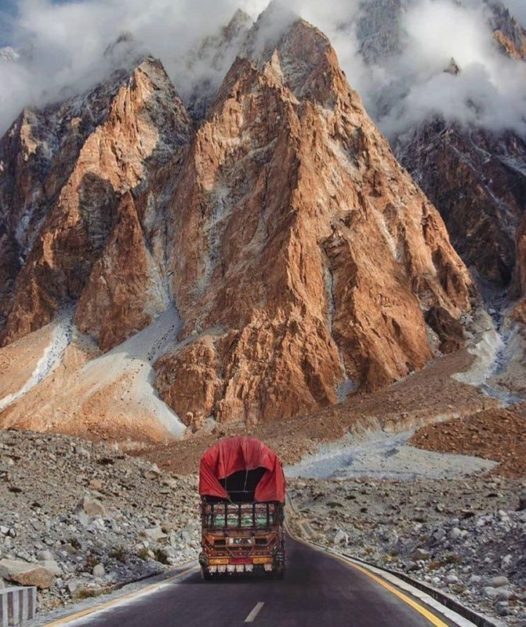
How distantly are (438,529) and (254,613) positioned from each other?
11619 millimetres

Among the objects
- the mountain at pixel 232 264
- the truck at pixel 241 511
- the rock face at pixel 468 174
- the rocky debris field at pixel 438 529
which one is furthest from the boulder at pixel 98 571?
the rock face at pixel 468 174

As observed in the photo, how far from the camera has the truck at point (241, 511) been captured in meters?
19.8

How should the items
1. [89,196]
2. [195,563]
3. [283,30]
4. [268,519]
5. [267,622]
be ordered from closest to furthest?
Result: [267,622] < [268,519] < [195,563] < [89,196] < [283,30]

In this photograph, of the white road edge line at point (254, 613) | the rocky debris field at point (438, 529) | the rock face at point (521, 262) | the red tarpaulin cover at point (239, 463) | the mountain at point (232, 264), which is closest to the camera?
the white road edge line at point (254, 613)

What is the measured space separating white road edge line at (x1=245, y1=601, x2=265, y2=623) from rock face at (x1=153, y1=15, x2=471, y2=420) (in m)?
75.0

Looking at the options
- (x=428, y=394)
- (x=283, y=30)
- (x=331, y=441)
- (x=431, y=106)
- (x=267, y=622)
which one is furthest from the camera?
(x=431, y=106)

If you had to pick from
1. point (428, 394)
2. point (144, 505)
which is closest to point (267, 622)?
point (144, 505)

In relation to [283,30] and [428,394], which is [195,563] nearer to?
[428,394]

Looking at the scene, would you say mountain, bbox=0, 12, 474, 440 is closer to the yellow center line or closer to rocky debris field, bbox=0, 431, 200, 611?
rocky debris field, bbox=0, 431, 200, 611

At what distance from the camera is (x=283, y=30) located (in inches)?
6063

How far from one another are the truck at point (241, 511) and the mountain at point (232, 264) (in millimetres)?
67284

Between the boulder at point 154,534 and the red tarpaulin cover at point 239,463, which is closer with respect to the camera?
the red tarpaulin cover at point 239,463

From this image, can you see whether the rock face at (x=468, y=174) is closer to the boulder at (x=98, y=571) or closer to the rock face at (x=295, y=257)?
the rock face at (x=295, y=257)

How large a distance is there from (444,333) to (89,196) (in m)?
66.8
